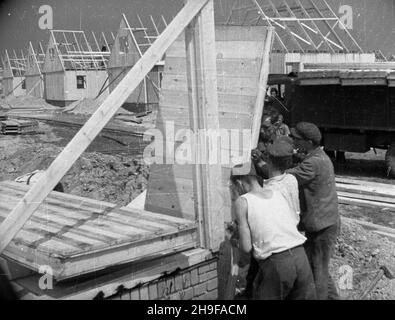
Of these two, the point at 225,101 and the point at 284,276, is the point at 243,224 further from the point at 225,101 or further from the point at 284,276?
the point at 225,101

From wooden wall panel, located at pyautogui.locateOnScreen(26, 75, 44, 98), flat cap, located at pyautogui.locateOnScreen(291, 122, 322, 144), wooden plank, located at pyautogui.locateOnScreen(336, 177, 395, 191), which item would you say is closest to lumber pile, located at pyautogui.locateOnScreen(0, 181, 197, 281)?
flat cap, located at pyautogui.locateOnScreen(291, 122, 322, 144)

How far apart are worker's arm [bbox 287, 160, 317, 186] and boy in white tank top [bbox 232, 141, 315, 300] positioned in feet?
2.35

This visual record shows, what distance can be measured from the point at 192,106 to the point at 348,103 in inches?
329

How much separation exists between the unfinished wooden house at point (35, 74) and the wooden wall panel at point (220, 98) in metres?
31.4

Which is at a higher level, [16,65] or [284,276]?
[16,65]

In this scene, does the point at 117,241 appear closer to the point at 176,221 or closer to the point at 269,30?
the point at 176,221

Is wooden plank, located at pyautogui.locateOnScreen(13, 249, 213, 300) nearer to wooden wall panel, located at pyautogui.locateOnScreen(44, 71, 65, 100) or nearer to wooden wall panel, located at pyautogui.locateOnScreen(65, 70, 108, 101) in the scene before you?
wooden wall panel, located at pyautogui.locateOnScreen(65, 70, 108, 101)

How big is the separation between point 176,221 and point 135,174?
526 centimetres

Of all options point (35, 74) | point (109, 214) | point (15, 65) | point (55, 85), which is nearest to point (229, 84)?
point (109, 214)

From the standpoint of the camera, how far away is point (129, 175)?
884 cm

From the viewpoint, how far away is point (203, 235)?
3658mm

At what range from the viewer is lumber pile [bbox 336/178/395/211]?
7699mm

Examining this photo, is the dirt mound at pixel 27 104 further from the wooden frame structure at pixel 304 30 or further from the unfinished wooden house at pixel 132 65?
the wooden frame structure at pixel 304 30

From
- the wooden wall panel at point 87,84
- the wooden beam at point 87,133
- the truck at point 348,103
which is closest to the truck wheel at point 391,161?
the truck at point 348,103
